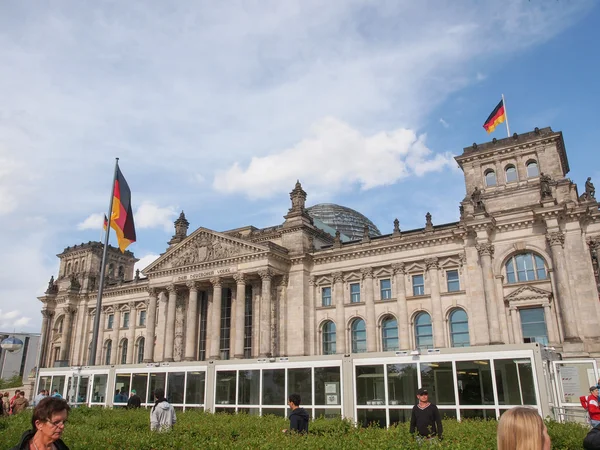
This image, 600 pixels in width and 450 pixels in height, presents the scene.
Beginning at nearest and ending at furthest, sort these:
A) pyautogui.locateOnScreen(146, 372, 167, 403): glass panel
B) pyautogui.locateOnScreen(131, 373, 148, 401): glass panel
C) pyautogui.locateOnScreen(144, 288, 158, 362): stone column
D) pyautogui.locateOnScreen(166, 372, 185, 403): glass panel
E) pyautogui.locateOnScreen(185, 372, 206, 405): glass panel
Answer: pyautogui.locateOnScreen(185, 372, 206, 405): glass panel → pyautogui.locateOnScreen(166, 372, 185, 403): glass panel → pyautogui.locateOnScreen(146, 372, 167, 403): glass panel → pyautogui.locateOnScreen(131, 373, 148, 401): glass panel → pyautogui.locateOnScreen(144, 288, 158, 362): stone column

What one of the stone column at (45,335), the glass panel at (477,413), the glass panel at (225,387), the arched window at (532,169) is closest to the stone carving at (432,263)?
the arched window at (532,169)

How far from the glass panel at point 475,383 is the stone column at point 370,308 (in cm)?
2161

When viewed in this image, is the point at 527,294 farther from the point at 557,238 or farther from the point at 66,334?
the point at 66,334

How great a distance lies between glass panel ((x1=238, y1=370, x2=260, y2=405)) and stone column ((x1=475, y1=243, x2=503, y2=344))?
19.5 metres

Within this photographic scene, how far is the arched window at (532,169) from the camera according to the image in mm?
44719

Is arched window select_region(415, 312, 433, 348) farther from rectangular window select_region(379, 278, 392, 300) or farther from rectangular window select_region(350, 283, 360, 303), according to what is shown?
rectangular window select_region(350, 283, 360, 303)

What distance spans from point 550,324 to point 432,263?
11066 millimetres

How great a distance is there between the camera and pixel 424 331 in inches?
1841

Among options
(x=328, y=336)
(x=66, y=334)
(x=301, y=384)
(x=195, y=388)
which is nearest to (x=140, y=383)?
(x=195, y=388)

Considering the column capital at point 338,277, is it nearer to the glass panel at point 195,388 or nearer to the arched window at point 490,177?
the arched window at point 490,177

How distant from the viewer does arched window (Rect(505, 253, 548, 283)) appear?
136 ft

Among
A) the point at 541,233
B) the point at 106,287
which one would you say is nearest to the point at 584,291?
the point at 541,233

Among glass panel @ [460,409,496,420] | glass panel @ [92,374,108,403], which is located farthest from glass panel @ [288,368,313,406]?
glass panel @ [92,374,108,403]

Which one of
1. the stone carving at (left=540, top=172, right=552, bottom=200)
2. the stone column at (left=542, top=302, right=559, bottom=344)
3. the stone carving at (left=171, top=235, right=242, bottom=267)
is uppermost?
the stone carving at (left=540, top=172, right=552, bottom=200)
